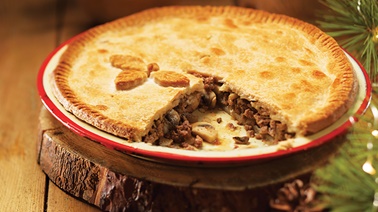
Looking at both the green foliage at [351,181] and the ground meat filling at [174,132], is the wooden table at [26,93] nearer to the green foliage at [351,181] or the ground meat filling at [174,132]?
the ground meat filling at [174,132]

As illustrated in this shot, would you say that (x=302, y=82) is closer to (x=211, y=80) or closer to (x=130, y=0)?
(x=211, y=80)

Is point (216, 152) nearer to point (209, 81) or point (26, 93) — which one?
point (209, 81)

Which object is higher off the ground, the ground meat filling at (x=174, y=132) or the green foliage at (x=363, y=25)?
the green foliage at (x=363, y=25)

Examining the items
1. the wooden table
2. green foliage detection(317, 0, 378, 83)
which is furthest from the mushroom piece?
green foliage detection(317, 0, 378, 83)

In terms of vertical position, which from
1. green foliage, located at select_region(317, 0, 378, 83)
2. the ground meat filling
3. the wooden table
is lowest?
the wooden table

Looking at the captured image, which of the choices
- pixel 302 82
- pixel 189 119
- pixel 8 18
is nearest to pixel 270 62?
pixel 302 82

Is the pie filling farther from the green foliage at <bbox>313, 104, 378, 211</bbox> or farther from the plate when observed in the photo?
the green foliage at <bbox>313, 104, 378, 211</bbox>

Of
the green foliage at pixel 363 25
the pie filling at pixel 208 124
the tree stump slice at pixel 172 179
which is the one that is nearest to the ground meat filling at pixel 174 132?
the pie filling at pixel 208 124
